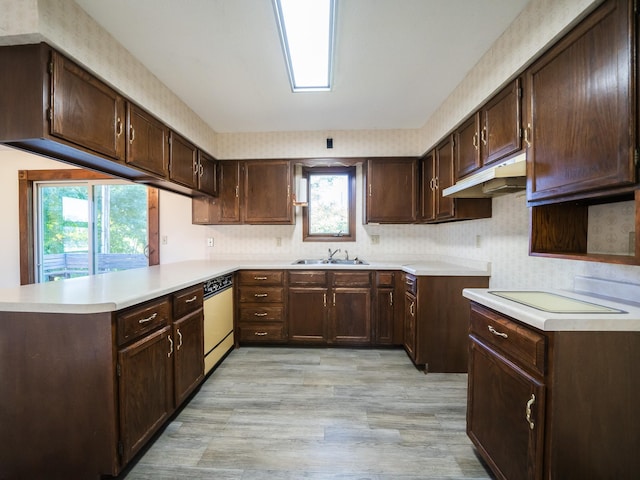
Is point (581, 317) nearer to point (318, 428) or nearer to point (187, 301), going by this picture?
point (318, 428)

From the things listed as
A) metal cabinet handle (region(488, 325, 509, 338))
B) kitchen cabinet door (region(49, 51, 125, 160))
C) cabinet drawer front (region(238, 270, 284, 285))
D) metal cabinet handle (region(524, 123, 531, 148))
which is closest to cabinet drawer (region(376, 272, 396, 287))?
cabinet drawer front (region(238, 270, 284, 285))

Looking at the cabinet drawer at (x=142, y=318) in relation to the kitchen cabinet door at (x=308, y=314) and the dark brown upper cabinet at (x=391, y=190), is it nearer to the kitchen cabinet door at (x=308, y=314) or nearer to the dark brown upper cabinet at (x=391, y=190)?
the kitchen cabinet door at (x=308, y=314)

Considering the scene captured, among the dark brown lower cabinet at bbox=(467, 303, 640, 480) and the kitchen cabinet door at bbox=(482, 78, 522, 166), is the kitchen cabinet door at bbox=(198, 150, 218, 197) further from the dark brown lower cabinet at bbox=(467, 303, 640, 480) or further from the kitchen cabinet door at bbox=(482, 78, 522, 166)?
the dark brown lower cabinet at bbox=(467, 303, 640, 480)

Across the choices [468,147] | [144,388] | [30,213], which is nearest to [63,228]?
[30,213]

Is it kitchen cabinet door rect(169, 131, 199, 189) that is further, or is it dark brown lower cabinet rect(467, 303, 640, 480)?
kitchen cabinet door rect(169, 131, 199, 189)

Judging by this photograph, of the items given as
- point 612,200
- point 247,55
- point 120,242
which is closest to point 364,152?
point 247,55

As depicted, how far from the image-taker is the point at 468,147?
2.12 m

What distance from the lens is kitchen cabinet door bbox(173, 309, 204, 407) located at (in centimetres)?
178

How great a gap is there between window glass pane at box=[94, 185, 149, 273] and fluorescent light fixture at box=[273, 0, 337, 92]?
2.64 m

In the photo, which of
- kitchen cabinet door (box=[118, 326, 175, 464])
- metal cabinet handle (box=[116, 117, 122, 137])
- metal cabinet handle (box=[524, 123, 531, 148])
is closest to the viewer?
kitchen cabinet door (box=[118, 326, 175, 464])

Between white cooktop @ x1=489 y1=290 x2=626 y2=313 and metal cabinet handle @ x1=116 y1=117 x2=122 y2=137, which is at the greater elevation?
metal cabinet handle @ x1=116 y1=117 x2=122 y2=137

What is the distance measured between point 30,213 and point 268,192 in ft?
10.6

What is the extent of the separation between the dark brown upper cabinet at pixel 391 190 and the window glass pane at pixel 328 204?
43 centimetres

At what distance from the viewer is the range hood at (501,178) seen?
1.46 m
